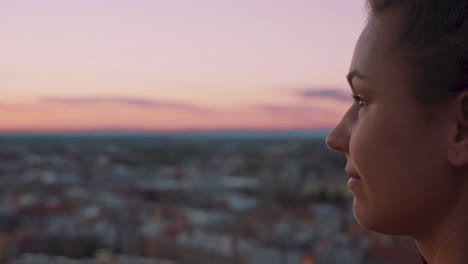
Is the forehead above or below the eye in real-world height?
above

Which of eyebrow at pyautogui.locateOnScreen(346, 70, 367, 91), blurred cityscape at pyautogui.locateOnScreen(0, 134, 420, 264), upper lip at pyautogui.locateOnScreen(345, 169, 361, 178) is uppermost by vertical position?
eyebrow at pyautogui.locateOnScreen(346, 70, 367, 91)

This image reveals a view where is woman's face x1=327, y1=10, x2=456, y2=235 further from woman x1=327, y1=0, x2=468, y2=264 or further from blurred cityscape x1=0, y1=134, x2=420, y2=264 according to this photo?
blurred cityscape x1=0, y1=134, x2=420, y2=264

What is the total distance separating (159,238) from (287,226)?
63.5 inches

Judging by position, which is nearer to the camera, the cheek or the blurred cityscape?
the cheek

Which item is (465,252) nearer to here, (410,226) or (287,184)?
(410,226)

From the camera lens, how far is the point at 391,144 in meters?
0.43

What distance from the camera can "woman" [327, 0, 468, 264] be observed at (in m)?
0.42

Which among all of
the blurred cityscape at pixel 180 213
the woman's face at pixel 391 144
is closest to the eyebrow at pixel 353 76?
the woman's face at pixel 391 144

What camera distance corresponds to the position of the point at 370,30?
463 millimetres

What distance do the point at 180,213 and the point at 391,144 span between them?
11719 mm

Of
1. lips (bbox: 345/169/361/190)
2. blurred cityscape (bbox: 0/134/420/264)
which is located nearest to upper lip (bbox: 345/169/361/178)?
lips (bbox: 345/169/361/190)

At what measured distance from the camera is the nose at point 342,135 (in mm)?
469

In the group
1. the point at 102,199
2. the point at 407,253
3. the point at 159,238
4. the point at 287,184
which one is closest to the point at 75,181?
the point at 102,199

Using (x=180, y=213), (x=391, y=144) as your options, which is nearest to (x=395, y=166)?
(x=391, y=144)
